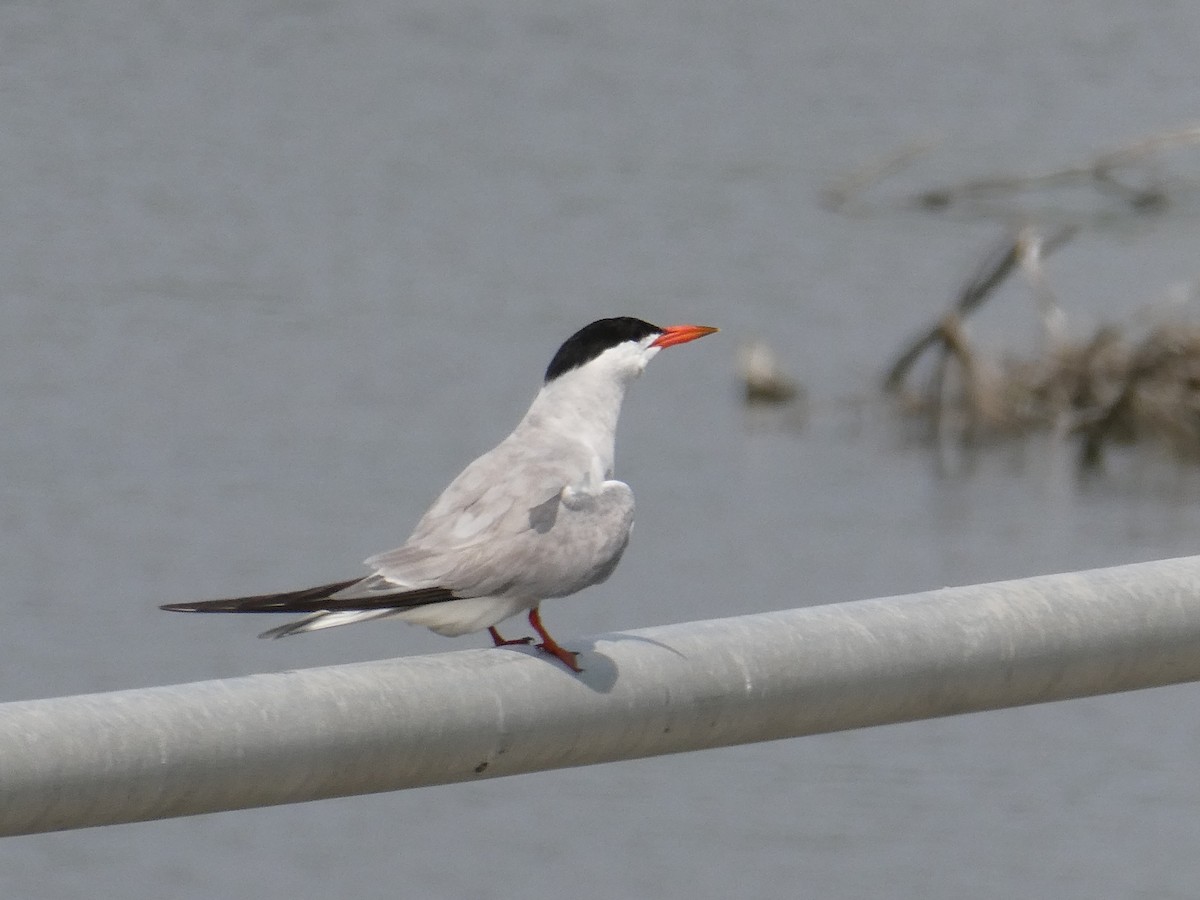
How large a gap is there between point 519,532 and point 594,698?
131 centimetres

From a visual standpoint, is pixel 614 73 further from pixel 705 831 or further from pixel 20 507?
pixel 705 831

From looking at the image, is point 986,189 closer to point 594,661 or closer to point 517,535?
point 517,535

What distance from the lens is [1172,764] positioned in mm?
13633

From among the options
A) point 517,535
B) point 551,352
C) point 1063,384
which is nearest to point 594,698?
point 517,535

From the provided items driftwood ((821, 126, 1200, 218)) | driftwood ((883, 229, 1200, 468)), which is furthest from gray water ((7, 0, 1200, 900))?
driftwood ((883, 229, 1200, 468))

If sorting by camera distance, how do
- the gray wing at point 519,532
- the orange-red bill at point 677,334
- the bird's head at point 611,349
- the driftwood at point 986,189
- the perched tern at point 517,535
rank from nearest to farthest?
1. the perched tern at point 517,535
2. the gray wing at point 519,532
3. the bird's head at point 611,349
4. the orange-red bill at point 677,334
5. the driftwood at point 986,189

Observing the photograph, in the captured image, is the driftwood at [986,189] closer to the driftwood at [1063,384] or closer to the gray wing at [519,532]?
the driftwood at [1063,384]

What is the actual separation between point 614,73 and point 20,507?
22.1 metres

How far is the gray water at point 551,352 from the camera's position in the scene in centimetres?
1262

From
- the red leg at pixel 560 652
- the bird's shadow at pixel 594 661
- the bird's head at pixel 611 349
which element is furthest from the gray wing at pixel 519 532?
the bird's shadow at pixel 594 661

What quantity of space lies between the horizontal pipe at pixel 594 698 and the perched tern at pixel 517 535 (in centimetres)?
68

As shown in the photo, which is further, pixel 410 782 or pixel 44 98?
pixel 44 98

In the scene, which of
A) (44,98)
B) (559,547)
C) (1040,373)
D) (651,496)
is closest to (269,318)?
(651,496)

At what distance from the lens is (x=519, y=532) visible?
3.85m
